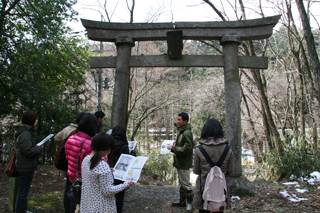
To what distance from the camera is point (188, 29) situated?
510 cm

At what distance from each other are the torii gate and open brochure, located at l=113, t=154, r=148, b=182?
8.90 feet

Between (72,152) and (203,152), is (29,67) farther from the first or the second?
(203,152)

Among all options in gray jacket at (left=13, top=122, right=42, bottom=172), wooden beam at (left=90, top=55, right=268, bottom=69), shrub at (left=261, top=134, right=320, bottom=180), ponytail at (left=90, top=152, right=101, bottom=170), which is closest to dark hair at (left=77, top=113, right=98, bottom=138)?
ponytail at (left=90, top=152, right=101, bottom=170)

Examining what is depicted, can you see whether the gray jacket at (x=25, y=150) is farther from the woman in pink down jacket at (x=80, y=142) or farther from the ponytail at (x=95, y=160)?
the ponytail at (x=95, y=160)

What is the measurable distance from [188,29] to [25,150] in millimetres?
3869

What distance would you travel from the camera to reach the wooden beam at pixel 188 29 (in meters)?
4.99

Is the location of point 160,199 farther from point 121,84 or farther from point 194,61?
point 194,61

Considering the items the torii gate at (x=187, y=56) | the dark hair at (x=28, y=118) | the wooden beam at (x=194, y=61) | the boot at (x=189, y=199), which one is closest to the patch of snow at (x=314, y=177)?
the torii gate at (x=187, y=56)

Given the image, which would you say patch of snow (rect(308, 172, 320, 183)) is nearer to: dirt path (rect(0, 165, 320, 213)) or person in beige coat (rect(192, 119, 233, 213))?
dirt path (rect(0, 165, 320, 213))

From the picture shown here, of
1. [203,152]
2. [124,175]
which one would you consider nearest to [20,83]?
[124,175]

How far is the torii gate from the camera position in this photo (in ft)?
16.1

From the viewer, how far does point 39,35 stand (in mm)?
6895

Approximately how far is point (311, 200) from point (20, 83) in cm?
682

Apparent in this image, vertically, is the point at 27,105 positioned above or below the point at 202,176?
above
